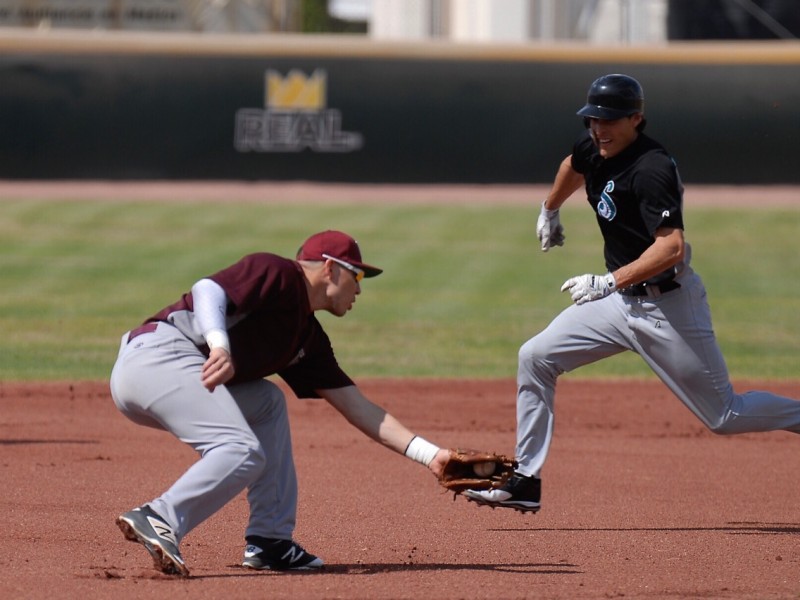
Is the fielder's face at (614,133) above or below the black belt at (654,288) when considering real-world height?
above

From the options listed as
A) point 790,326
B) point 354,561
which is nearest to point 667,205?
point 354,561

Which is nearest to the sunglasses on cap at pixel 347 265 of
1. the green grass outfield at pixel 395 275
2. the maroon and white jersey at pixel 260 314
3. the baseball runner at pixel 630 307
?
the maroon and white jersey at pixel 260 314

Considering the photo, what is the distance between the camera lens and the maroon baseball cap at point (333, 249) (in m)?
4.87

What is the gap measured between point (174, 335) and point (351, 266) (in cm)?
70

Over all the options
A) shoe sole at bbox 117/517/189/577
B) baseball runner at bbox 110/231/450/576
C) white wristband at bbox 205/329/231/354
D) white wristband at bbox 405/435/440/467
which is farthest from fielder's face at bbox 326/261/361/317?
shoe sole at bbox 117/517/189/577

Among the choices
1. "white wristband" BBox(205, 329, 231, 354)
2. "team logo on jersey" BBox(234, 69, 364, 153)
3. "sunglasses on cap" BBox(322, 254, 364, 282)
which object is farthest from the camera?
"team logo on jersey" BBox(234, 69, 364, 153)

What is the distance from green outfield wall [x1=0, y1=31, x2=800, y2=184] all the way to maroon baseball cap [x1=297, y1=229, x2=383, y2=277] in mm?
18157

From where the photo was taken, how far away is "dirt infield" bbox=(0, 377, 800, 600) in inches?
195

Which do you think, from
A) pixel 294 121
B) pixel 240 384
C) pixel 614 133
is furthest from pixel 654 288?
pixel 294 121

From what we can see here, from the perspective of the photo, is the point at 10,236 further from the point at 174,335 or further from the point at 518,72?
the point at 174,335

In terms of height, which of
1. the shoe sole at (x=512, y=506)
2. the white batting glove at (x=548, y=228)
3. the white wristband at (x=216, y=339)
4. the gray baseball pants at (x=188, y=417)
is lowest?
the shoe sole at (x=512, y=506)

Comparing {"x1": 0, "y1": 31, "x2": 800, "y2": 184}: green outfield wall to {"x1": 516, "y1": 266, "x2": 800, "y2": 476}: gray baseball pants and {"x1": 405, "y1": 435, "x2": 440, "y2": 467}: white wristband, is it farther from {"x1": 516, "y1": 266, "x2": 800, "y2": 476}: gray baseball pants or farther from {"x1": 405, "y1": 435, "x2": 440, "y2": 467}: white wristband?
{"x1": 405, "y1": 435, "x2": 440, "y2": 467}: white wristband

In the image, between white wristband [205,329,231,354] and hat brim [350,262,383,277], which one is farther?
hat brim [350,262,383,277]

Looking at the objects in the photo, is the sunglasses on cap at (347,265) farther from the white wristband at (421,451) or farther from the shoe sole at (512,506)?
the shoe sole at (512,506)
